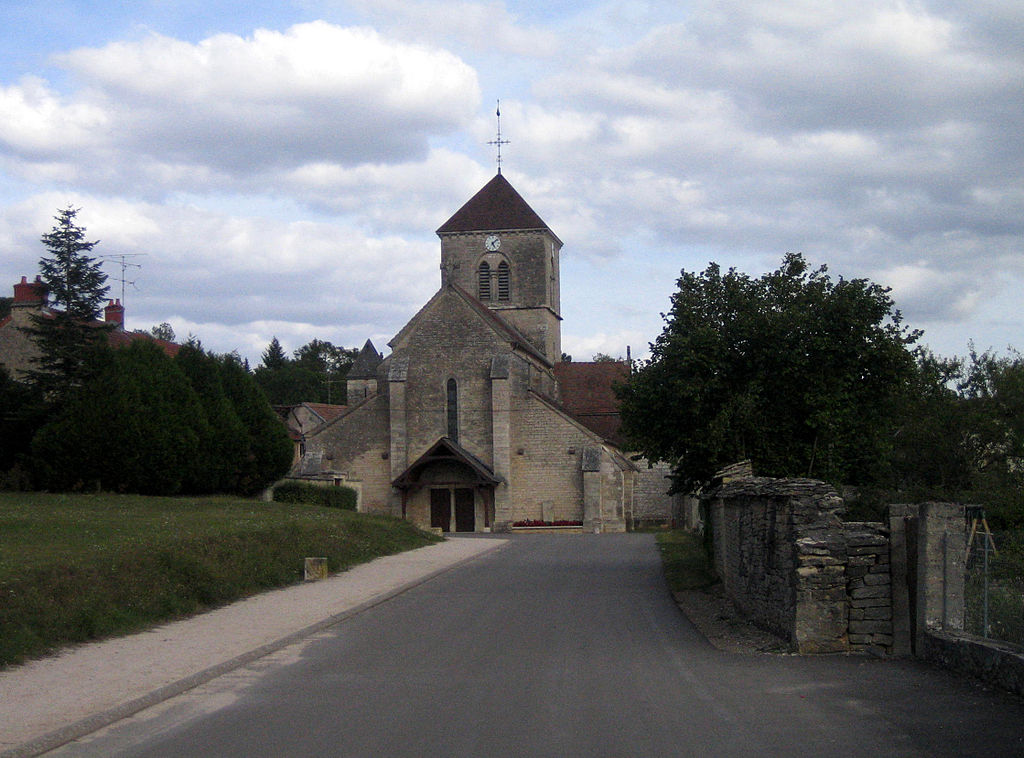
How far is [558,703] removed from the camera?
368 inches

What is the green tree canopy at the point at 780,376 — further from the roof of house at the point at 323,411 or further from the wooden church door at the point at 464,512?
the roof of house at the point at 323,411

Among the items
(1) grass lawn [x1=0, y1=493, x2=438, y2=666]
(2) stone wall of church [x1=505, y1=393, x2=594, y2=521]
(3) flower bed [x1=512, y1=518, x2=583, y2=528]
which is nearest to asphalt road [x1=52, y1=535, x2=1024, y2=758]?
(1) grass lawn [x1=0, y1=493, x2=438, y2=666]

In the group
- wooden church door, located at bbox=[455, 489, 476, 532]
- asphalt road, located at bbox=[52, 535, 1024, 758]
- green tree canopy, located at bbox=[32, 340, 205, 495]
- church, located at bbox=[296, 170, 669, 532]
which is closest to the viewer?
asphalt road, located at bbox=[52, 535, 1024, 758]

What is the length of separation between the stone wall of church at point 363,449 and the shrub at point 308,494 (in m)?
9.55

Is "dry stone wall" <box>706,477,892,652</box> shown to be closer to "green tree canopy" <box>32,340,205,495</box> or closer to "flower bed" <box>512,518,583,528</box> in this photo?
"green tree canopy" <box>32,340,205,495</box>

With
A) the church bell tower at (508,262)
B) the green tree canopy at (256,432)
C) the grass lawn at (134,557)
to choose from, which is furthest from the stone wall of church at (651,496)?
the grass lawn at (134,557)

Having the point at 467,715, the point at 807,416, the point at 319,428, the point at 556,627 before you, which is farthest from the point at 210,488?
the point at 467,715

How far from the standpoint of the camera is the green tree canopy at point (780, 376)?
2177 centimetres

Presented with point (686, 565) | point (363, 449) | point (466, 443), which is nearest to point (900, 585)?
point (686, 565)

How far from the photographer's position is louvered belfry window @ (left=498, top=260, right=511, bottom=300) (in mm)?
64688

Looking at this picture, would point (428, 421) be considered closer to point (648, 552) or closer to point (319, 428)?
point (319, 428)

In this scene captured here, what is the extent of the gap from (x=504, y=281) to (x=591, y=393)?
901 cm

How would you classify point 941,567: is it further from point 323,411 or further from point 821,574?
point 323,411

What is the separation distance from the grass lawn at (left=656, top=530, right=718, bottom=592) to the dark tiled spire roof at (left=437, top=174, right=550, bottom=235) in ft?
98.5
